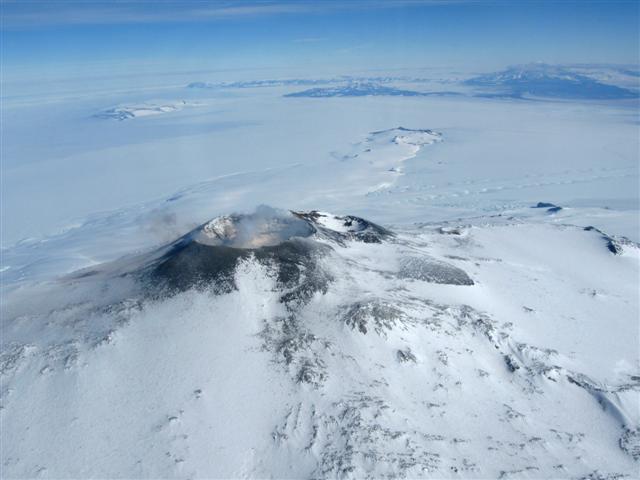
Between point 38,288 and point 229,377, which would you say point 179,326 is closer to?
point 229,377

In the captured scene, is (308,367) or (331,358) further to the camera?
(331,358)

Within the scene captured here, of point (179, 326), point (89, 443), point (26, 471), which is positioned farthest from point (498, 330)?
point (26, 471)

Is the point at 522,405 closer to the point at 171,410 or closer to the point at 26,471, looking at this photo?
the point at 171,410

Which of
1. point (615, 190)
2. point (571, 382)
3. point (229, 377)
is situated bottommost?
point (615, 190)

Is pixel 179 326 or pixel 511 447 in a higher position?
pixel 179 326

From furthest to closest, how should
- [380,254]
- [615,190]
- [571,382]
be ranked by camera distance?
1. [615,190]
2. [380,254]
3. [571,382]

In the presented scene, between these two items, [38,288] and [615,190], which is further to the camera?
[615,190]

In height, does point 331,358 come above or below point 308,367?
below

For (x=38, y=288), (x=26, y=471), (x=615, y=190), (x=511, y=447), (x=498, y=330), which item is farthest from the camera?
(x=615, y=190)
